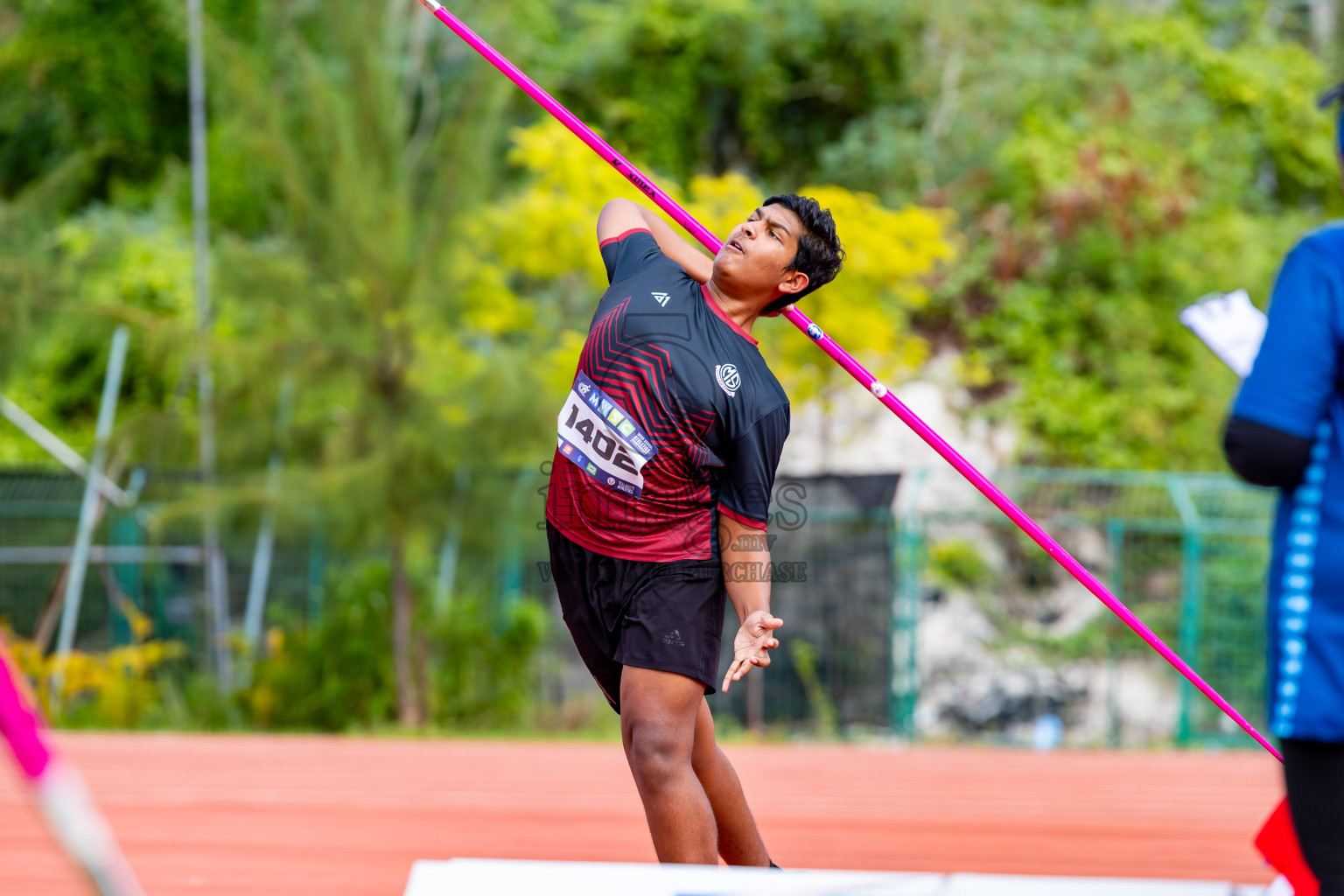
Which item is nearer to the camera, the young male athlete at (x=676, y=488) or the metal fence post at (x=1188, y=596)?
the young male athlete at (x=676, y=488)

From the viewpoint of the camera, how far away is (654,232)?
3.17 metres

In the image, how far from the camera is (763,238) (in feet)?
9.03

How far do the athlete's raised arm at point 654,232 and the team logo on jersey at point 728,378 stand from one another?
391 mm

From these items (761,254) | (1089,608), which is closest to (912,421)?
(761,254)

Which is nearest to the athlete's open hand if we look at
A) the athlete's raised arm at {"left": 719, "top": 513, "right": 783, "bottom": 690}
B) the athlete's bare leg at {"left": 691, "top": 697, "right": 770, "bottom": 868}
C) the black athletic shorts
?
the athlete's raised arm at {"left": 719, "top": 513, "right": 783, "bottom": 690}

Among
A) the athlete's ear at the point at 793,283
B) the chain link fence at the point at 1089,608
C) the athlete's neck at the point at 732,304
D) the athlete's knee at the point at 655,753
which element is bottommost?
the chain link fence at the point at 1089,608

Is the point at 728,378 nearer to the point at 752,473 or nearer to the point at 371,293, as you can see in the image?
the point at 752,473

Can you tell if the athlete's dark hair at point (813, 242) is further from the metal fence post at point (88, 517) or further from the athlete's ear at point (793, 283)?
the metal fence post at point (88, 517)

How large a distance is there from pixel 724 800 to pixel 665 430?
2.86ft

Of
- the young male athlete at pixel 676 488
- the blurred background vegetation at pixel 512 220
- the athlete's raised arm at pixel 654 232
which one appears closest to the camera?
the young male athlete at pixel 676 488

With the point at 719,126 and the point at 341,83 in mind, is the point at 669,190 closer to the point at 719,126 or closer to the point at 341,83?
the point at 341,83

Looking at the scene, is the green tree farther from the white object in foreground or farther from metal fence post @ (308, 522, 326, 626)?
the white object in foreground

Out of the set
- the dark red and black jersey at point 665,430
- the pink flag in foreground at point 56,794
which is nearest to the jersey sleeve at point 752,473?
the dark red and black jersey at point 665,430

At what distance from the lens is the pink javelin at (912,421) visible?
9.14 ft
